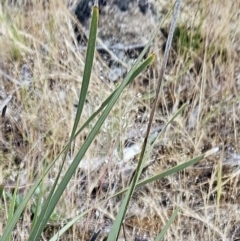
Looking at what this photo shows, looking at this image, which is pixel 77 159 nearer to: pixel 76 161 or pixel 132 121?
pixel 76 161

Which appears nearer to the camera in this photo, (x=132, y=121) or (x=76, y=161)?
(x=76, y=161)

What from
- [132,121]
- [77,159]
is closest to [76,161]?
[77,159]

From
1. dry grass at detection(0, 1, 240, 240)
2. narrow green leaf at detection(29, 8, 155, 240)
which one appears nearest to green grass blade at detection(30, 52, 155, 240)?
narrow green leaf at detection(29, 8, 155, 240)

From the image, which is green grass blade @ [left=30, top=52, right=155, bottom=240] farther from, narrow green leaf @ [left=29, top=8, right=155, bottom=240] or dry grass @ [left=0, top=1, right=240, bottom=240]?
dry grass @ [left=0, top=1, right=240, bottom=240]

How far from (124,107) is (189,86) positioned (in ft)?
0.96

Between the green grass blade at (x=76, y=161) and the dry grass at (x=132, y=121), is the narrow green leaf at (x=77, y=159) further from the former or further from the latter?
the dry grass at (x=132, y=121)

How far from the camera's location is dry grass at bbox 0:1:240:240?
142 cm

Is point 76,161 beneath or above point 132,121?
above

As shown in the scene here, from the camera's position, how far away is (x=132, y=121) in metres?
1.66

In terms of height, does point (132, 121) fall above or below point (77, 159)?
below

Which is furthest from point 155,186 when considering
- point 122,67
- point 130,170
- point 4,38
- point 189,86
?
point 4,38

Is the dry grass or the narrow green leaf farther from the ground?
the narrow green leaf

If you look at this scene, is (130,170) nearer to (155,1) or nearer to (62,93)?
(62,93)

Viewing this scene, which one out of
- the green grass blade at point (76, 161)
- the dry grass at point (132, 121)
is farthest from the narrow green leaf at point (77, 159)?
the dry grass at point (132, 121)
